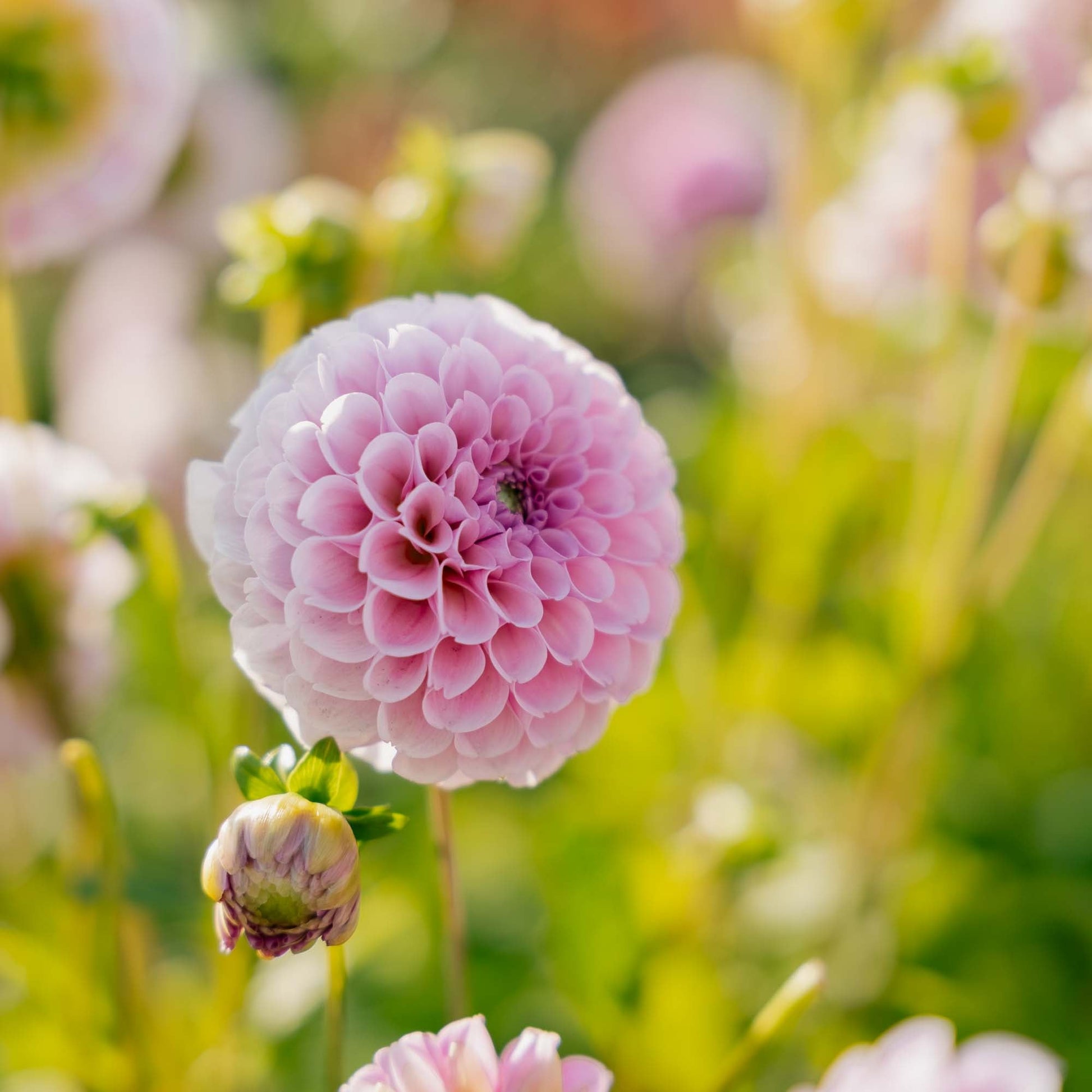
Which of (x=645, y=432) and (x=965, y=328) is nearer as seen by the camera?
(x=645, y=432)

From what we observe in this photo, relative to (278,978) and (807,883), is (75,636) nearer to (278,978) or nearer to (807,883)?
(278,978)

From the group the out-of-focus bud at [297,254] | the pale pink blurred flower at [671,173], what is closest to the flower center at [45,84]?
the out-of-focus bud at [297,254]

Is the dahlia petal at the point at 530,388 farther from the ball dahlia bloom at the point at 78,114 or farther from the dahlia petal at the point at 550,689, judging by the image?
the ball dahlia bloom at the point at 78,114

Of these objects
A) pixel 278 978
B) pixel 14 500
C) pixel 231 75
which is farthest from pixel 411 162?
pixel 231 75

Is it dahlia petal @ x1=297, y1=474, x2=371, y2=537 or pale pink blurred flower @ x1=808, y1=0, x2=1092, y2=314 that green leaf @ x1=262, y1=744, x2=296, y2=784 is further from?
pale pink blurred flower @ x1=808, y1=0, x2=1092, y2=314

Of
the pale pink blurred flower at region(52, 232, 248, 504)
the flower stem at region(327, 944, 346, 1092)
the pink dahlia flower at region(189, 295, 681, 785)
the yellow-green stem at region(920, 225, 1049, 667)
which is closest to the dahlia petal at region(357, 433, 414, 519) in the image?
the pink dahlia flower at region(189, 295, 681, 785)

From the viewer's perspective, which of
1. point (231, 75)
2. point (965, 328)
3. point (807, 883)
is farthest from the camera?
point (231, 75)
